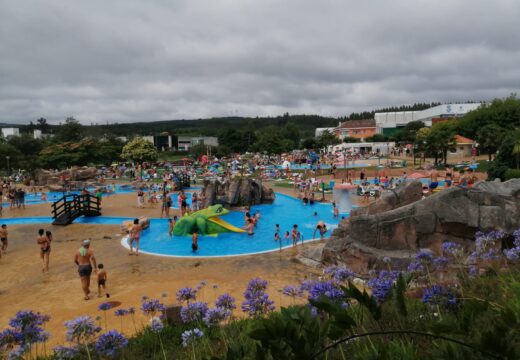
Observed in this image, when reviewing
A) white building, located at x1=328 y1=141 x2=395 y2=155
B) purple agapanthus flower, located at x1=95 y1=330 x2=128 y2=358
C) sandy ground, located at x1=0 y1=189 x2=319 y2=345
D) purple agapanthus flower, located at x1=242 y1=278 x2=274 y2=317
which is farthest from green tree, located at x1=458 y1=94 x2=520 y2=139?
purple agapanthus flower, located at x1=95 y1=330 x2=128 y2=358

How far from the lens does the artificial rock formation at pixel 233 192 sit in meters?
21.9

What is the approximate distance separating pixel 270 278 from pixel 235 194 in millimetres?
12909

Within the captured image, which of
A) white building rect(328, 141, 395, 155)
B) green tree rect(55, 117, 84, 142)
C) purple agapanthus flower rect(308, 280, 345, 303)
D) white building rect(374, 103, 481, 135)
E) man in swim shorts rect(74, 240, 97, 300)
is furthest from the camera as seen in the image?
white building rect(374, 103, 481, 135)

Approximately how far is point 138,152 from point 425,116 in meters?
75.5

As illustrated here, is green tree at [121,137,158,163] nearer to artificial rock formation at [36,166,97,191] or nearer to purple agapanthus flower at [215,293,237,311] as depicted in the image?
artificial rock formation at [36,166,97,191]

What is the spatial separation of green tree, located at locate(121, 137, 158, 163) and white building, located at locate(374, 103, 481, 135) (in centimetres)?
5993

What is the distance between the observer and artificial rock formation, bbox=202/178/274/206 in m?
21.9

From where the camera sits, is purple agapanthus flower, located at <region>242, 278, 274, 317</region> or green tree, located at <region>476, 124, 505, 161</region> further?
green tree, located at <region>476, 124, 505, 161</region>

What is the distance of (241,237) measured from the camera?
51.9ft

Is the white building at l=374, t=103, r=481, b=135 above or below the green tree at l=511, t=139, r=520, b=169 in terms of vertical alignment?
above

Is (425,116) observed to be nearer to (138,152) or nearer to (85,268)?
(138,152)

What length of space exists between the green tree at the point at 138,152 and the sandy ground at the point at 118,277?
39.7 m

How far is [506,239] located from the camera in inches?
351

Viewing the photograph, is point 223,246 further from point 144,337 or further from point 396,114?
point 396,114
